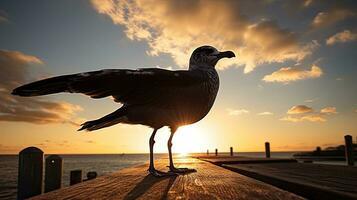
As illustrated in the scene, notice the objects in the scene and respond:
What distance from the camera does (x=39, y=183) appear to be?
17.1ft

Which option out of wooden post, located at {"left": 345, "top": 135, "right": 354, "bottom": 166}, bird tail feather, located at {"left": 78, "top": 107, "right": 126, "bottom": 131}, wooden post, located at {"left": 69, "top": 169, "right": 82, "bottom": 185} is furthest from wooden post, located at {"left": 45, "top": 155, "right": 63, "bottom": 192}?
wooden post, located at {"left": 345, "top": 135, "right": 354, "bottom": 166}

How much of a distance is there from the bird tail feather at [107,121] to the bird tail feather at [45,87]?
3.01 ft

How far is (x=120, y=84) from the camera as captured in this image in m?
3.26

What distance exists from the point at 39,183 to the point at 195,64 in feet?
11.8

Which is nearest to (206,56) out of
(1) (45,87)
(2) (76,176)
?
(1) (45,87)

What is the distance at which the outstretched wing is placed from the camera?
107 inches

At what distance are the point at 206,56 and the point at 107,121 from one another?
206 cm

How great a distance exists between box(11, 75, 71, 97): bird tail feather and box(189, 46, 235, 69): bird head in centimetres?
246

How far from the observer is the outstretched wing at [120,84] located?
8.93 feet

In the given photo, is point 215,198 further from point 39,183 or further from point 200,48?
point 39,183

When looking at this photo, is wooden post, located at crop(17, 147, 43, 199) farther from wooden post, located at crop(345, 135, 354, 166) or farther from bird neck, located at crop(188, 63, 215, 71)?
wooden post, located at crop(345, 135, 354, 166)

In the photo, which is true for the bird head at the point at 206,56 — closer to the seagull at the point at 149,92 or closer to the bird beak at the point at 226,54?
the bird beak at the point at 226,54

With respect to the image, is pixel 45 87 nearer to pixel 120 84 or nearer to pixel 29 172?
pixel 120 84

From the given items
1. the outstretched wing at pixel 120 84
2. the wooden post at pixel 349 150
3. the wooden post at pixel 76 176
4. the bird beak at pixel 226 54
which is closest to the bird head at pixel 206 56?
the bird beak at pixel 226 54
